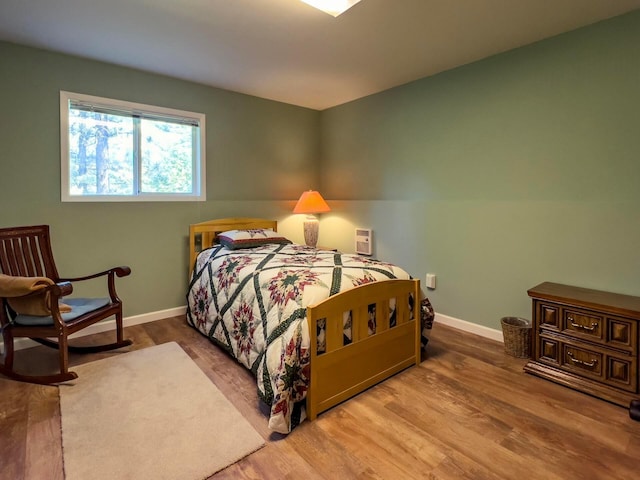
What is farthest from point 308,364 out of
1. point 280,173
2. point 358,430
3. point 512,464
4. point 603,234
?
point 280,173

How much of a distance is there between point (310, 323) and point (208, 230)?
2.12m

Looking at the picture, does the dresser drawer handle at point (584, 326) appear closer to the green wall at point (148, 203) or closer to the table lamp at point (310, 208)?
the table lamp at point (310, 208)

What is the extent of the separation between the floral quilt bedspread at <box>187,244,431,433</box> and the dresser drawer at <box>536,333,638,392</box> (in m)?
0.78

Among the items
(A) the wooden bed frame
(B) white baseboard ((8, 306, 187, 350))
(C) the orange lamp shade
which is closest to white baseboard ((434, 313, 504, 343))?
(A) the wooden bed frame

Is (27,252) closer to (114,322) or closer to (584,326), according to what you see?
(114,322)

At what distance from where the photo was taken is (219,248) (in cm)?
331

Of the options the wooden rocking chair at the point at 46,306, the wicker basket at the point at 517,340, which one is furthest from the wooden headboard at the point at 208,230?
the wicker basket at the point at 517,340

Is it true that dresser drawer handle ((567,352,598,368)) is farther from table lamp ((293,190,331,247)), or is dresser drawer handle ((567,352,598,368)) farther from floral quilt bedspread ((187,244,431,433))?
table lamp ((293,190,331,247))

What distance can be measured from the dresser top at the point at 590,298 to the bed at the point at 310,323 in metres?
0.79

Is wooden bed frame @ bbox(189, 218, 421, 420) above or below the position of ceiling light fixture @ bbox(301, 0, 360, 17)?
below

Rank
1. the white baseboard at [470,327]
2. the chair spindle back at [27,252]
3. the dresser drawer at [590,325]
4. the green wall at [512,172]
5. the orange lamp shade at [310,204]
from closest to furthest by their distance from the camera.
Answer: the dresser drawer at [590,325] → the green wall at [512,172] → the chair spindle back at [27,252] → the white baseboard at [470,327] → the orange lamp shade at [310,204]

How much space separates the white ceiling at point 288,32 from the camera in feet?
7.13

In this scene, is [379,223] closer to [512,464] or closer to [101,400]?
[512,464]

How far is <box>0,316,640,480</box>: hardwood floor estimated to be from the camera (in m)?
1.53
